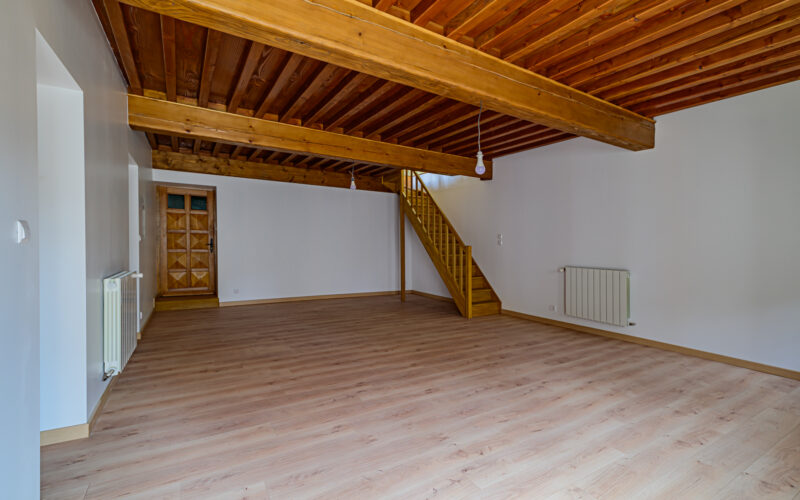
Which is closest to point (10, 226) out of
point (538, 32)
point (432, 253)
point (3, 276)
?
point (3, 276)

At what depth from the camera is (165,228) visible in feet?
24.5

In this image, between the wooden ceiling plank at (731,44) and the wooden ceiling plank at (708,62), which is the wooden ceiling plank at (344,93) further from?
the wooden ceiling plank at (708,62)

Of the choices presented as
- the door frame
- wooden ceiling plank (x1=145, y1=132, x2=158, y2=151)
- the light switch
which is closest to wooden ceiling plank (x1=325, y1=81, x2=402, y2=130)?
the light switch

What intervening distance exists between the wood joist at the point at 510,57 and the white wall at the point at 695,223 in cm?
48

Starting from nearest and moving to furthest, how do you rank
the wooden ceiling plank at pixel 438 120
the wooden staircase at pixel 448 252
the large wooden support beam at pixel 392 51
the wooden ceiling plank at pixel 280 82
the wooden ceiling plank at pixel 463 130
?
the large wooden support beam at pixel 392 51 < the wooden ceiling plank at pixel 280 82 < the wooden ceiling plank at pixel 438 120 < the wooden ceiling plank at pixel 463 130 < the wooden staircase at pixel 448 252

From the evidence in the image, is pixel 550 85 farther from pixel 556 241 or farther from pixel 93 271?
pixel 93 271

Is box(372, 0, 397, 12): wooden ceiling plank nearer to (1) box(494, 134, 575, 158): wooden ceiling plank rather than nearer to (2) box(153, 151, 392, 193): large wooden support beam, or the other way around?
(1) box(494, 134, 575, 158): wooden ceiling plank

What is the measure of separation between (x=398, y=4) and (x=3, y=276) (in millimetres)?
2746

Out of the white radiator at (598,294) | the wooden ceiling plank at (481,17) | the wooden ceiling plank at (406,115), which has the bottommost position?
the white radiator at (598,294)

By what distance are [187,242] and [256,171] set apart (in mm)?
2093

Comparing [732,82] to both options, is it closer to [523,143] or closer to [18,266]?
[523,143]

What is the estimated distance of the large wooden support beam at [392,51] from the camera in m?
2.15

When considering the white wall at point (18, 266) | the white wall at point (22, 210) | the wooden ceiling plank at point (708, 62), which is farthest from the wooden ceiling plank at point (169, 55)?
the wooden ceiling plank at point (708, 62)

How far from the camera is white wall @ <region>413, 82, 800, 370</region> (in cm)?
370
